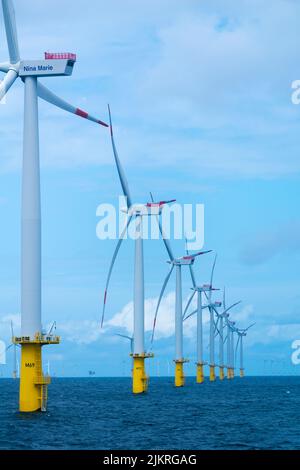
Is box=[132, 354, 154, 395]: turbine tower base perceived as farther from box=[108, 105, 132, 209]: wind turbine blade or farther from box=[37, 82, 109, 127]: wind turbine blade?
box=[37, 82, 109, 127]: wind turbine blade

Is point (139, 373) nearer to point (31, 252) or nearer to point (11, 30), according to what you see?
point (31, 252)

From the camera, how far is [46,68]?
96.0m

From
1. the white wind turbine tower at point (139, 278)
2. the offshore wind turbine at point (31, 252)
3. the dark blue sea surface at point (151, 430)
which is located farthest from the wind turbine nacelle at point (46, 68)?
the white wind turbine tower at point (139, 278)

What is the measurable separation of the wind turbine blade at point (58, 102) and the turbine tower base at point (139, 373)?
71593 millimetres

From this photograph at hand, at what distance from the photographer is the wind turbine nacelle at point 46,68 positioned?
95250mm

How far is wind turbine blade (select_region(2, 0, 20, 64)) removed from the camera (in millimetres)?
91375

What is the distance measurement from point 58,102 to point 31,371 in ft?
102

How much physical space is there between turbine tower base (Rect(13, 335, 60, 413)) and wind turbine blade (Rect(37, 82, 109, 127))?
26.9 metres

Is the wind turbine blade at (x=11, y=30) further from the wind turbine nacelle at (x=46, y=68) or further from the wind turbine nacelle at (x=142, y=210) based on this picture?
the wind turbine nacelle at (x=142, y=210)

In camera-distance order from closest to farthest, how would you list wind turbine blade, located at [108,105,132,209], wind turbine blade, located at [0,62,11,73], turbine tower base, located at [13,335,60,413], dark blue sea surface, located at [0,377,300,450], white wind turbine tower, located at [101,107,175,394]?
dark blue sea surface, located at [0,377,300,450], turbine tower base, located at [13,335,60,413], wind turbine blade, located at [0,62,11,73], wind turbine blade, located at [108,105,132,209], white wind turbine tower, located at [101,107,175,394]

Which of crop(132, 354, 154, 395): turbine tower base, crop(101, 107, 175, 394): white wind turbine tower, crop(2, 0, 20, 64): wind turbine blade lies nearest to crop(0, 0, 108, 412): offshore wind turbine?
crop(2, 0, 20, 64): wind turbine blade
